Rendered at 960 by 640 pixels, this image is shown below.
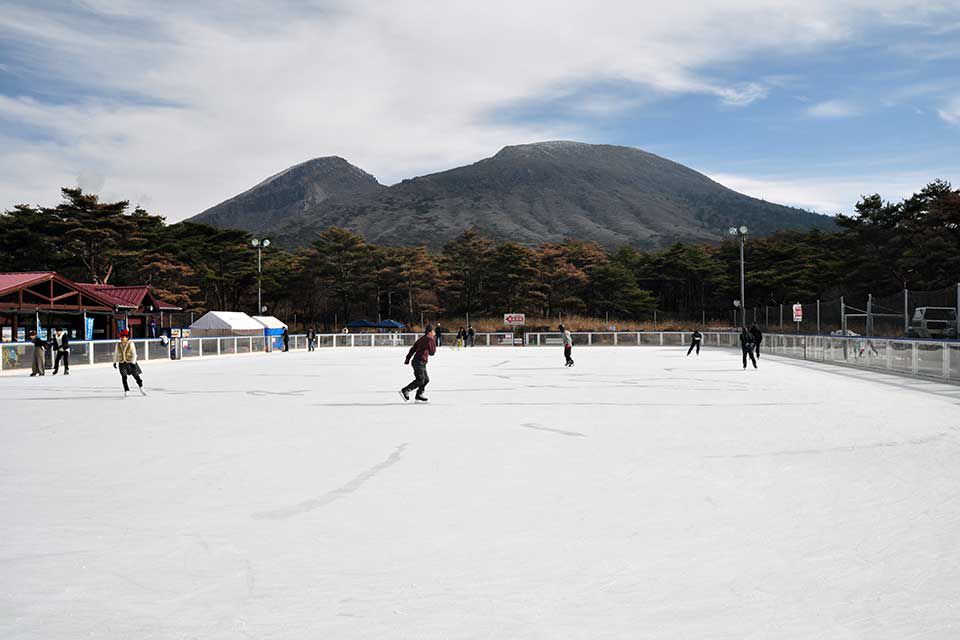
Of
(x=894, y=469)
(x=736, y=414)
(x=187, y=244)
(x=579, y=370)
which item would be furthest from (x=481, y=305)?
(x=894, y=469)

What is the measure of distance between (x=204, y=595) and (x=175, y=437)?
6.87 metres

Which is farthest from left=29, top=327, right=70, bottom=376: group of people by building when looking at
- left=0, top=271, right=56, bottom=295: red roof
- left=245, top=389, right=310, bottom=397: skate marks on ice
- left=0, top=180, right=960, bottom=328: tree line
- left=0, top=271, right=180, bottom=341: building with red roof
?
left=0, top=180, right=960, bottom=328: tree line

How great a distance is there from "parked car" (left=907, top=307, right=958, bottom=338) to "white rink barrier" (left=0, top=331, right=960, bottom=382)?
64.8 inches

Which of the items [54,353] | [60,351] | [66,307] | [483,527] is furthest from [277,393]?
[66,307]

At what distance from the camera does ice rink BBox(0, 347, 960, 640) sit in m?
3.99

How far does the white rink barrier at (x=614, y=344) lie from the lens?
21.0 meters

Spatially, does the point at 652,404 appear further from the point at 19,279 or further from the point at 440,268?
the point at 440,268

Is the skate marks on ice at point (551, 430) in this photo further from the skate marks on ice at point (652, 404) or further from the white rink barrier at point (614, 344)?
the white rink barrier at point (614, 344)

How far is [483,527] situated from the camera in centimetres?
572

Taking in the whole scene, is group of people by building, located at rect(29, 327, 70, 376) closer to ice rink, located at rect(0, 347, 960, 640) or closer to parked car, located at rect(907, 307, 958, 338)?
ice rink, located at rect(0, 347, 960, 640)

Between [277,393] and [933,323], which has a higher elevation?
[933,323]

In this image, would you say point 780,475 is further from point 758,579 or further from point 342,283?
point 342,283

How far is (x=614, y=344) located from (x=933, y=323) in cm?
2887

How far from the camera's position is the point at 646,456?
884 cm
